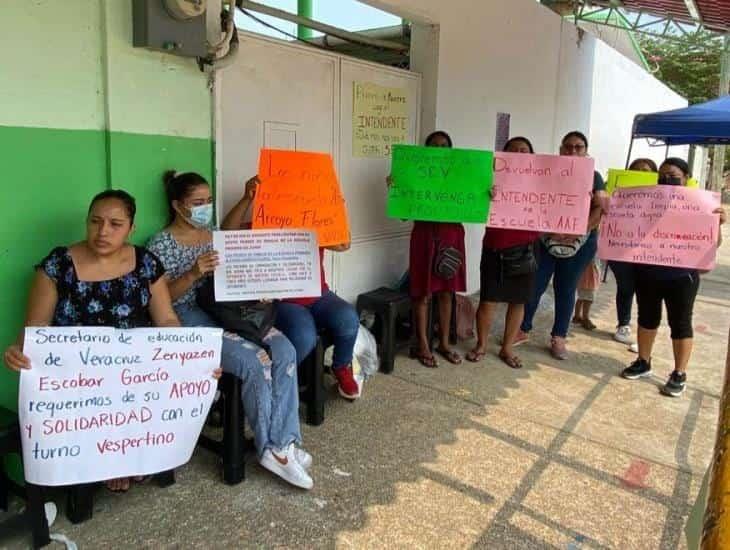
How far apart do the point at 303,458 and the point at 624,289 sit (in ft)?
10.8

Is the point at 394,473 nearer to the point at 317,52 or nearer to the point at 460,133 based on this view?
the point at 317,52

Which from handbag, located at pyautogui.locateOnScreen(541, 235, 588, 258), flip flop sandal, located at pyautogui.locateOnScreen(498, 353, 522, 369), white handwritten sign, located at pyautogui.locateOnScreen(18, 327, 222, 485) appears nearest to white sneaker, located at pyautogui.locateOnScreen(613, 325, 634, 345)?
handbag, located at pyautogui.locateOnScreen(541, 235, 588, 258)

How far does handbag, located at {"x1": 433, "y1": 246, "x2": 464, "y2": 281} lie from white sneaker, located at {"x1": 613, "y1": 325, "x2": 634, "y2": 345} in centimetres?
181

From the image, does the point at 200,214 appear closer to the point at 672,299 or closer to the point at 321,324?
the point at 321,324

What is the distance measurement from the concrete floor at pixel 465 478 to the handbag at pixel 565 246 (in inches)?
35.2

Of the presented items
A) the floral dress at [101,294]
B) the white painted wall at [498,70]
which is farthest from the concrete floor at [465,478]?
the white painted wall at [498,70]

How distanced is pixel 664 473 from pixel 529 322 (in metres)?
2.05

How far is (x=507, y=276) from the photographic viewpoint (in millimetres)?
4090

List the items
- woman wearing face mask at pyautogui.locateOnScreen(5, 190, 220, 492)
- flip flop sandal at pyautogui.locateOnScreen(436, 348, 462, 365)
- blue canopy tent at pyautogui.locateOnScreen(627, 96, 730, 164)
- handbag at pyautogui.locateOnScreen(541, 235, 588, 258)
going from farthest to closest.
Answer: blue canopy tent at pyautogui.locateOnScreen(627, 96, 730, 164) → handbag at pyautogui.locateOnScreen(541, 235, 588, 258) → flip flop sandal at pyautogui.locateOnScreen(436, 348, 462, 365) → woman wearing face mask at pyautogui.locateOnScreen(5, 190, 220, 492)

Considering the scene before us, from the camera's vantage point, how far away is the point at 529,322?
488 cm

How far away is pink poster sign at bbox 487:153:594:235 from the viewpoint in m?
3.70

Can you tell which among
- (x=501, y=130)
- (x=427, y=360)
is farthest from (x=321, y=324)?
(x=501, y=130)

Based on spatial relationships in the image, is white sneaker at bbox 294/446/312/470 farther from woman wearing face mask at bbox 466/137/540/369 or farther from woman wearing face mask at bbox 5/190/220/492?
woman wearing face mask at bbox 466/137/540/369

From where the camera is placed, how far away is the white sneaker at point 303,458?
2754 mm
